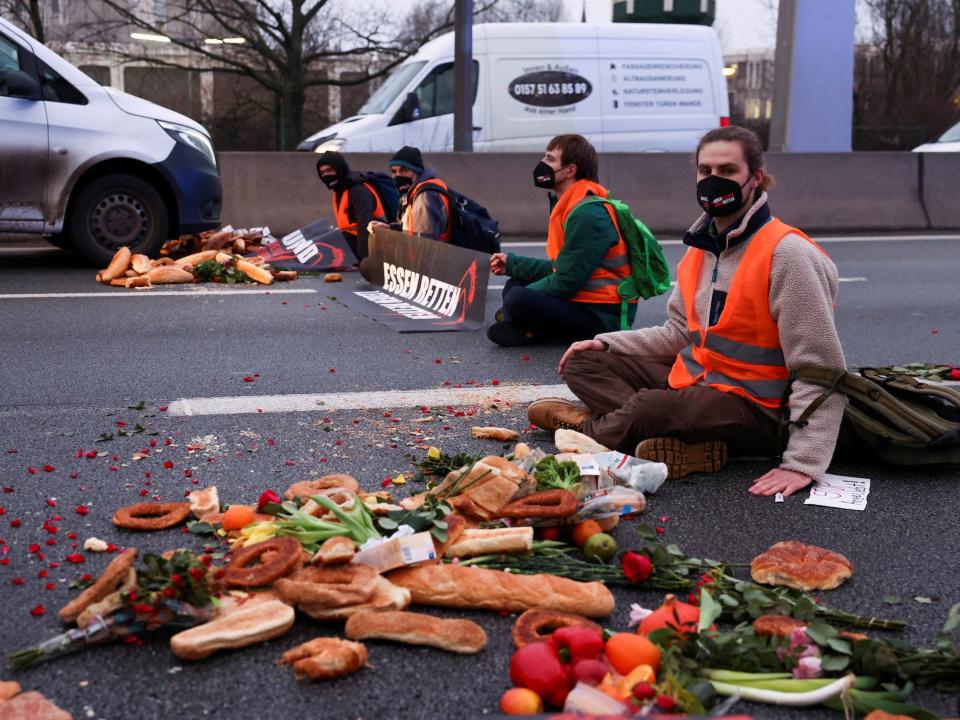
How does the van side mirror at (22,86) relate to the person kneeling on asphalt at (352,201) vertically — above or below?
above

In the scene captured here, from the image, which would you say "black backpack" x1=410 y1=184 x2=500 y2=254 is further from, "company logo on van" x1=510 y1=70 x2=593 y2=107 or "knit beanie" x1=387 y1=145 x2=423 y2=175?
A: "company logo on van" x1=510 y1=70 x2=593 y2=107

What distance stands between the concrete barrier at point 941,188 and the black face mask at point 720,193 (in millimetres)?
12587

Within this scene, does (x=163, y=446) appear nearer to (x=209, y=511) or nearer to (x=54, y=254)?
(x=209, y=511)

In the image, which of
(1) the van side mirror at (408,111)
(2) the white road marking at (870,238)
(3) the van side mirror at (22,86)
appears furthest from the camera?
(1) the van side mirror at (408,111)

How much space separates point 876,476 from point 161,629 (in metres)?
2.92

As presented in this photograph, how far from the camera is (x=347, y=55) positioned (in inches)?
1230

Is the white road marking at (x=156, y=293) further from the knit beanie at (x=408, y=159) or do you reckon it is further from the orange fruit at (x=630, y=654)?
the orange fruit at (x=630, y=654)

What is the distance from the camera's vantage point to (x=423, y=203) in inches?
370

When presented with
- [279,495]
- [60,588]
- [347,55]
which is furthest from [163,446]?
[347,55]

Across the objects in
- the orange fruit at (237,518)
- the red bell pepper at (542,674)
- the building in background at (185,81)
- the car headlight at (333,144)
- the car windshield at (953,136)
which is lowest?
the red bell pepper at (542,674)

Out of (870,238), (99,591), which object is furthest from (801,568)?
(870,238)

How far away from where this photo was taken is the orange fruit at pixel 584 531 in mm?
3783

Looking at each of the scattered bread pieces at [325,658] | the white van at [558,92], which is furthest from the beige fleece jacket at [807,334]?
the white van at [558,92]

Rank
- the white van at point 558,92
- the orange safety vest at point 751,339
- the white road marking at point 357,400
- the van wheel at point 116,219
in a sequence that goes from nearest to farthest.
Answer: the orange safety vest at point 751,339 → the white road marking at point 357,400 → the van wheel at point 116,219 → the white van at point 558,92
